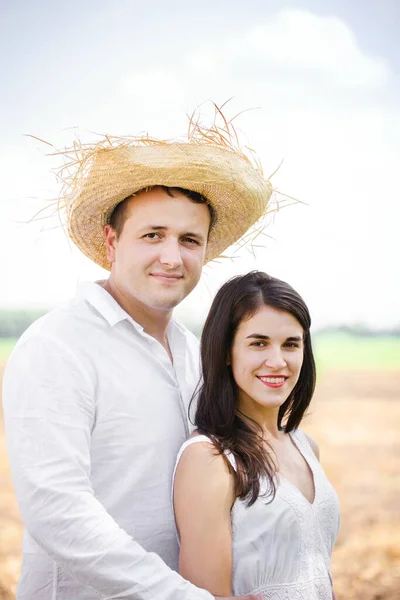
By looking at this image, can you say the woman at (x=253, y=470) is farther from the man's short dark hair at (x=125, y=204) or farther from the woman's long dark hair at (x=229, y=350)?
the man's short dark hair at (x=125, y=204)

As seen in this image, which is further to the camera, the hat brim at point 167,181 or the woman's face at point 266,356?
the hat brim at point 167,181

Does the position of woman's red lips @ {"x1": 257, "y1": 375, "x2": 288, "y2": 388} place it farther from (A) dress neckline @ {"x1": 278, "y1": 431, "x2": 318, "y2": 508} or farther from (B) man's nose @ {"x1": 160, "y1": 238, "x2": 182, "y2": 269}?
(B) man's nose @ {"x1": 160, "y1": 238, "x2": 182, "y2": 269}

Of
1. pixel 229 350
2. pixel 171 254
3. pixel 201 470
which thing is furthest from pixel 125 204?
pixel 201 470

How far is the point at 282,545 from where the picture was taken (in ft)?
6.27

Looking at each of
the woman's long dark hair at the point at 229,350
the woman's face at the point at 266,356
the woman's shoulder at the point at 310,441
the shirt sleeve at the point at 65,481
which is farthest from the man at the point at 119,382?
the woman's shoulder at the point at 310,441

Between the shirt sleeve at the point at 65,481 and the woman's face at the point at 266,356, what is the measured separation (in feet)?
1.42

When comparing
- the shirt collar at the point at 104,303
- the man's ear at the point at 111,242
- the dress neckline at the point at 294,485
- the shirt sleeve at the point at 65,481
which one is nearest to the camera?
the shirt sleeve at the point at 65,481

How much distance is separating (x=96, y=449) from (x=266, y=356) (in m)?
0.54

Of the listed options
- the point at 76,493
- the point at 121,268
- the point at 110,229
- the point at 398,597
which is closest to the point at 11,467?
the point at 76,493

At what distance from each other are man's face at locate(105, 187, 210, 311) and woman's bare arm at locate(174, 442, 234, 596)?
580mm

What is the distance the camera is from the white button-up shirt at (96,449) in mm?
1742

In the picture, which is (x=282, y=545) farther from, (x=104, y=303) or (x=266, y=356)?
(x=104, y=303)

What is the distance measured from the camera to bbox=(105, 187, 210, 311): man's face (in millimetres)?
2250

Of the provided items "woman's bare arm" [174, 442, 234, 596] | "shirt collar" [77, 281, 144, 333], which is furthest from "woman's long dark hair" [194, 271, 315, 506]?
"shirt collar" [77, 281, 144, 333]
